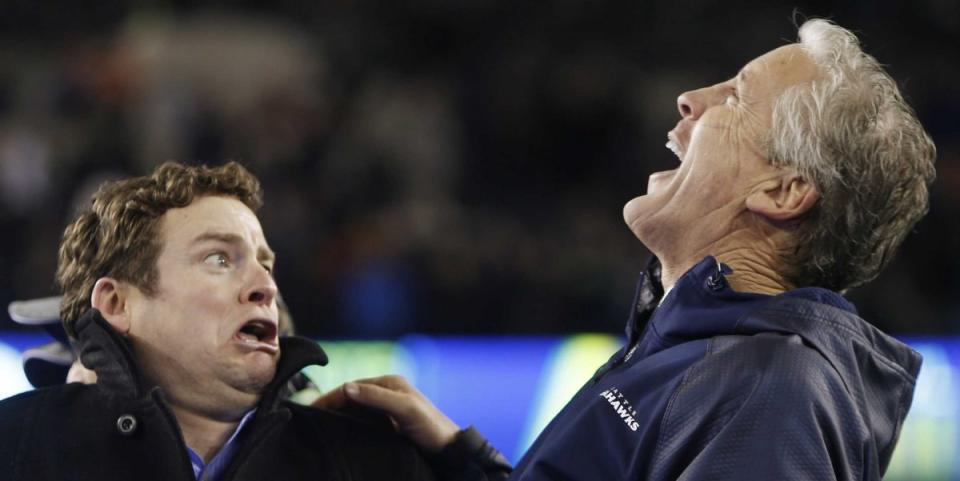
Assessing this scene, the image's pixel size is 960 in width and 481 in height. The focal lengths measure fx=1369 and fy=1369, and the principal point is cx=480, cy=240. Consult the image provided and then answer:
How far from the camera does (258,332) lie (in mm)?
3207

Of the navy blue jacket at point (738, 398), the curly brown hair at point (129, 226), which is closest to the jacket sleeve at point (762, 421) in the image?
the navy blue jacket at point (738, 398)

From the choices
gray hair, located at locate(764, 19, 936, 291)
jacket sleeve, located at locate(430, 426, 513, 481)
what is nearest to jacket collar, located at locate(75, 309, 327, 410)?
jacket sleeve, located at locate(430, 426, 513, 481)

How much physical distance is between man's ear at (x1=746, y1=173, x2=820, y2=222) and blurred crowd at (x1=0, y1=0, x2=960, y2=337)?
361 cm

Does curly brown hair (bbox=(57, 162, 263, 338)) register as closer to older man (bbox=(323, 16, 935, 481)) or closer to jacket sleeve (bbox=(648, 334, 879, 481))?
older man (bbox=(323, 16, 935, 481))

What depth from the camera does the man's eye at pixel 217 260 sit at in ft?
10.3

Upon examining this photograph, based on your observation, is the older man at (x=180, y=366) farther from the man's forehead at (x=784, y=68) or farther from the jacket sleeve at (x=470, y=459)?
the man's forehead at (x=784, y=68)

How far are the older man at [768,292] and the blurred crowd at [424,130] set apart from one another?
3537 mm

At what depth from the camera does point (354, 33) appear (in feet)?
28.3

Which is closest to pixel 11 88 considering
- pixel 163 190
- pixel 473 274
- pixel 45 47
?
pixel 45 47

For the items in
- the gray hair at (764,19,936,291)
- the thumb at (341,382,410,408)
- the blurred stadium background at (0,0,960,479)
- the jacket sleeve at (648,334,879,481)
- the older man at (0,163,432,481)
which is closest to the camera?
the jacket sleeve at (648,334,879,481)

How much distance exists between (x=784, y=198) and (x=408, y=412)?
1042 mm

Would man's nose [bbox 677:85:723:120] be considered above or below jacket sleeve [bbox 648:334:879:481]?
above

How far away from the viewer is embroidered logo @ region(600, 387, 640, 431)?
257 centimetres

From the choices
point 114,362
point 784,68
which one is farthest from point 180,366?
point 784,68
